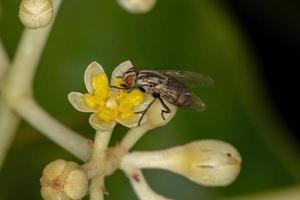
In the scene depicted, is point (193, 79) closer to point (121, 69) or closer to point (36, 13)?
point (121, 69)

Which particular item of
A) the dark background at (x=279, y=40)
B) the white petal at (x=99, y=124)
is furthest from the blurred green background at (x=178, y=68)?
the white petal at (x=99, y=124)

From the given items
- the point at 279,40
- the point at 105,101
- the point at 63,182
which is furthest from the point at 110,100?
the point at 279,40

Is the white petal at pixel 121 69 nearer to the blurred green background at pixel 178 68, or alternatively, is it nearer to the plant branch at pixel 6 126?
the plant branch at pixel 6 126

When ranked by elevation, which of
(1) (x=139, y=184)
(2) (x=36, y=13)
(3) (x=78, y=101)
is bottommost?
(1) (x=139, y=184)

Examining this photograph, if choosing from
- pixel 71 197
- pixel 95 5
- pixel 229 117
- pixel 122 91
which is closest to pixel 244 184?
pixel 229 117

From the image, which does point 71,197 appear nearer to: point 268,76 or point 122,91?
point 122,91

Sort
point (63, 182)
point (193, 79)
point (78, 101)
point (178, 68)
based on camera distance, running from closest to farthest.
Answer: point (63, 182), point (78, 101), point (193, 79), point (178, 68)
